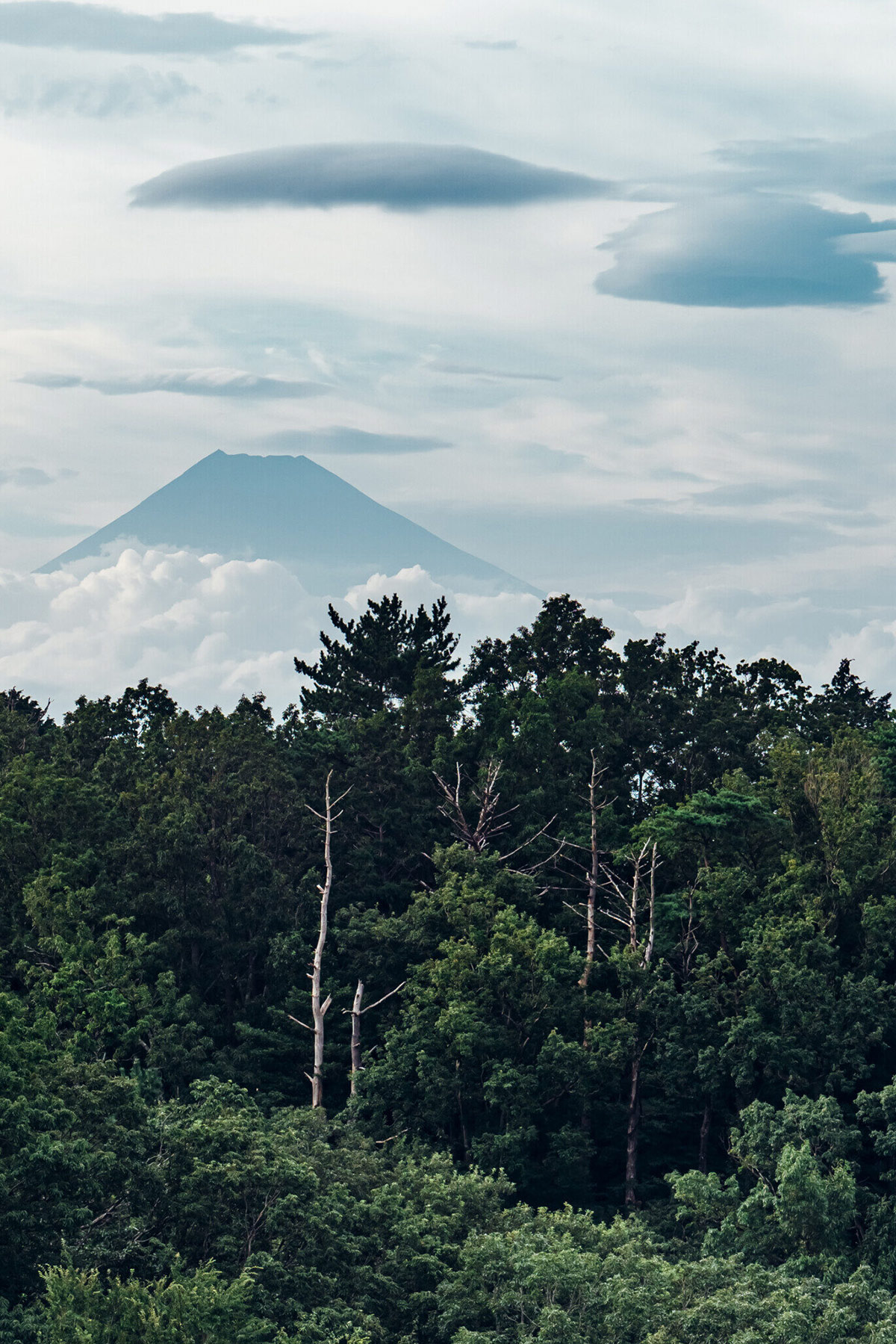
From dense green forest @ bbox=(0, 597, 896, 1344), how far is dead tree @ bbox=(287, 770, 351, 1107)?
9.4 inches

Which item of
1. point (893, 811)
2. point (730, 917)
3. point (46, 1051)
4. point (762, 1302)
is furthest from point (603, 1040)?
point (46, 1051)

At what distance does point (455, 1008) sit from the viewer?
3344 cm

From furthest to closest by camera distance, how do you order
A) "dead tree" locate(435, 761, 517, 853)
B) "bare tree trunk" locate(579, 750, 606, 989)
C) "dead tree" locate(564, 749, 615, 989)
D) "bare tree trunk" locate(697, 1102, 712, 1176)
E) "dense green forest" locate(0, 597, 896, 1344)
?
"dead tree" locate(435, 761, 517, 853), "dead tree" locate(564, 749, 615, 989), "bare tree trunk" locate(579, 750, 606, 989), "bare tree trunk" locate(697, 1102, 712, 1176), "dense green forest" locate(0, 597, 896, 1344)

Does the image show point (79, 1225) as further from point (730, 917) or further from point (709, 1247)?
point (730, 917)

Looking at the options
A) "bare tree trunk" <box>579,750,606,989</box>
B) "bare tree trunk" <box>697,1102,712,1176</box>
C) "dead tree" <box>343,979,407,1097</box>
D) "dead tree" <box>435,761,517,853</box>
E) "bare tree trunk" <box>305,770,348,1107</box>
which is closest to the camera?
"bare tree trunk" <box>697,1102,712,1176</box>

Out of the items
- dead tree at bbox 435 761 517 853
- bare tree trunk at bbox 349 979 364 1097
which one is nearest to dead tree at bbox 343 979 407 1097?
bare tree trunk at bbox 349 979 364 1097

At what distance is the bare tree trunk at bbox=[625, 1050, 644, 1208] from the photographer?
3491cm

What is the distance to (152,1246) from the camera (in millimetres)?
21594

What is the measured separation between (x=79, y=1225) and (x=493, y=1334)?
6.15 metres

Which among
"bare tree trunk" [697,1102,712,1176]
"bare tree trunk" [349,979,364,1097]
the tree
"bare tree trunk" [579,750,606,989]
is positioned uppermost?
the tree

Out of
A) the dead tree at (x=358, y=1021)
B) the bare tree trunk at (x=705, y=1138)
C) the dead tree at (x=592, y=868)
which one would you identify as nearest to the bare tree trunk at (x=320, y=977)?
the dead tree at (x=358, y=1021)

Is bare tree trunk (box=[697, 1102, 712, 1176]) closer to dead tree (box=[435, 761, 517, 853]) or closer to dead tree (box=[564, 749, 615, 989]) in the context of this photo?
dead tree (box=[564, 749, 615, 989])

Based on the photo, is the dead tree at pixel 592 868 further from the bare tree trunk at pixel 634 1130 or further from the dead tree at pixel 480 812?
the bare tree trunk at pixel 634 1130

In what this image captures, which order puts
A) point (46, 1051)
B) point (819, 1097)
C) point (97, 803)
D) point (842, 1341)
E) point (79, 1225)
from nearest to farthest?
point (79, 1225) < point (842, 1341) < point (46, 1051) < point (819, 1097) < point (97, 803)
